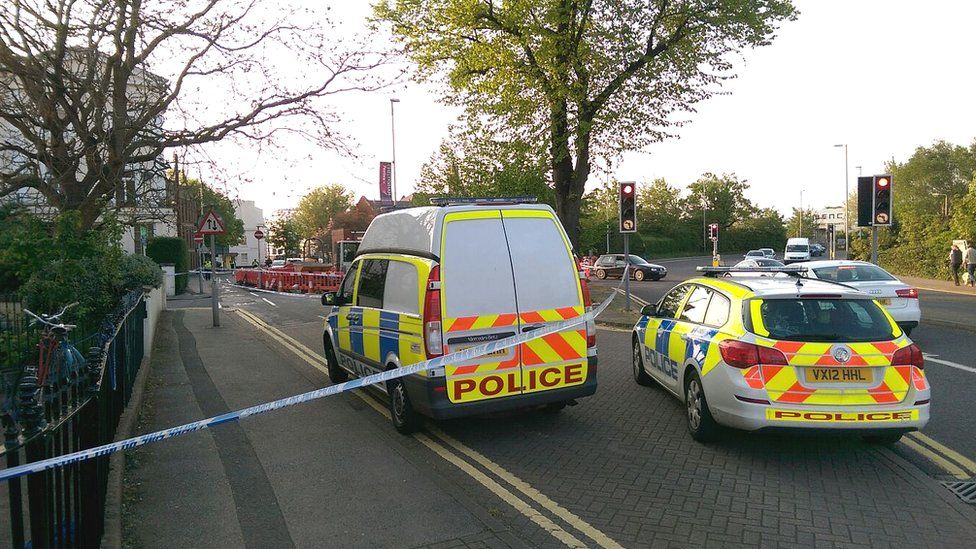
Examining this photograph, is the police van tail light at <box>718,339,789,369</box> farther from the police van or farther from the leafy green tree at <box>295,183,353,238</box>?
the leafy green tree at <box>295,183,353,238</box>

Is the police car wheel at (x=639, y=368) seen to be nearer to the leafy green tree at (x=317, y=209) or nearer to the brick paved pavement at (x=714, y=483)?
the brick paved pavement at (x=714, y=483)

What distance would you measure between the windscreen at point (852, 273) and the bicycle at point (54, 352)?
1215cm

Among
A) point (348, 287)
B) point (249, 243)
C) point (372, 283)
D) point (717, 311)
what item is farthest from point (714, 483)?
point (249, 243)

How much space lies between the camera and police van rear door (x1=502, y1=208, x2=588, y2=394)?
20.9 ft

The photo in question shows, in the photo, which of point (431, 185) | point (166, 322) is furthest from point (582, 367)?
point (431, 185)

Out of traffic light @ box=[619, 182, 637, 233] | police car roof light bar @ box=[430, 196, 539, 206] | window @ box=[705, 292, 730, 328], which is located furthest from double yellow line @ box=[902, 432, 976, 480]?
traffic light @ box=[619, 182, 637, 233]

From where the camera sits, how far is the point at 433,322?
19.8 feet

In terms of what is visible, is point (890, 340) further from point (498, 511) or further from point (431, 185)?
point (431, 185)

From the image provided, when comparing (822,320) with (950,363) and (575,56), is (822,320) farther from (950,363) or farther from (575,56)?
(575,56)

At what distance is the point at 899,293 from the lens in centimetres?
1193

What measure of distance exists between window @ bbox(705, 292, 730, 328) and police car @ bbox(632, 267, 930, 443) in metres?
0.02

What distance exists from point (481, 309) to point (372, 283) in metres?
1.86

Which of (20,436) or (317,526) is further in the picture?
(317,526)

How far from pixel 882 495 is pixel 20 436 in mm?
5438
